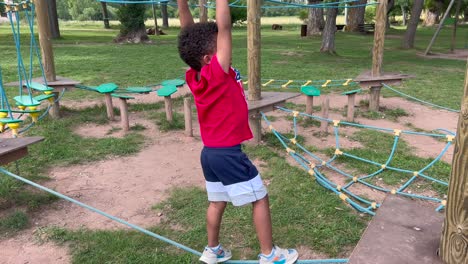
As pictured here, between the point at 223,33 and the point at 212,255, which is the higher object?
the point at 223,33

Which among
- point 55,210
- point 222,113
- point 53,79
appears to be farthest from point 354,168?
point 53,79

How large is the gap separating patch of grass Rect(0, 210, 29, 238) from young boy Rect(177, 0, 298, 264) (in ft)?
5.39

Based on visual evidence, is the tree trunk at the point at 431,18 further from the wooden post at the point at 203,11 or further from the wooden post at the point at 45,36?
the wooden post at the point at 45,36

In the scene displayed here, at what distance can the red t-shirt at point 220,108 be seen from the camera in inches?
74.8

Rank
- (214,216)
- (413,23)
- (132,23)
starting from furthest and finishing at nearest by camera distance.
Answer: (132,23)
(413,23)
(214,216)

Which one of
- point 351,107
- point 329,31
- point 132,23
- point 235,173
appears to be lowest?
point 351,107

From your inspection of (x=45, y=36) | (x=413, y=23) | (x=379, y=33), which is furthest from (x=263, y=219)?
(x=413, y=23)

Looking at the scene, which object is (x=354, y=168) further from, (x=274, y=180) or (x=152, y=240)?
(x=152, y=240)

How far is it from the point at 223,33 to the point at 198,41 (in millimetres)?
143

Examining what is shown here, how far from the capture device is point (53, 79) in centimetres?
579

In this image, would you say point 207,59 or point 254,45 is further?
point 254,45

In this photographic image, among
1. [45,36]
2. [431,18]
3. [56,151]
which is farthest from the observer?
[431,18]

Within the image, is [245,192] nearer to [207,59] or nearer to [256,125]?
[207,59]

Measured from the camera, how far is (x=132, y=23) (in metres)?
17.3
